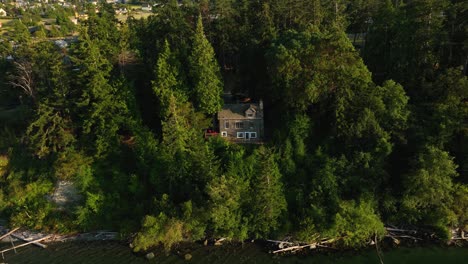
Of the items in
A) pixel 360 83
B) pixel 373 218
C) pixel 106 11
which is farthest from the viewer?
pixel 106 11

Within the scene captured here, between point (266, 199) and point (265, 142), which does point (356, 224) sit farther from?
point (265, 142)

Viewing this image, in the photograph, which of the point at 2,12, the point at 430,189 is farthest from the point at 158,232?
the point at 2,12

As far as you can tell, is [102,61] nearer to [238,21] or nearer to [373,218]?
[238,21]

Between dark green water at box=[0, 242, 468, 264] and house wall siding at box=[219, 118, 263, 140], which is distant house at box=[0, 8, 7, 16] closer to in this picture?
dark green water at box=[0, 242, 468, 264]

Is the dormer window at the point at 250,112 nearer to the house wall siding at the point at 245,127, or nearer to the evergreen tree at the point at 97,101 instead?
the house wall siding at the point at 245,127

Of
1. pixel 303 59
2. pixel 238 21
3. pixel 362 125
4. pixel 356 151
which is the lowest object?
pixel 356 151

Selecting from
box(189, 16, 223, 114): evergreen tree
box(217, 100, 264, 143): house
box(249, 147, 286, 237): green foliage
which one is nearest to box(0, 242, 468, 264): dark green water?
box(249, 147, 286, 237): green foliage

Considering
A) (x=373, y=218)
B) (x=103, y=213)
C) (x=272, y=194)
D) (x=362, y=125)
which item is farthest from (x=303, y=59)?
(x=103, y=213)
